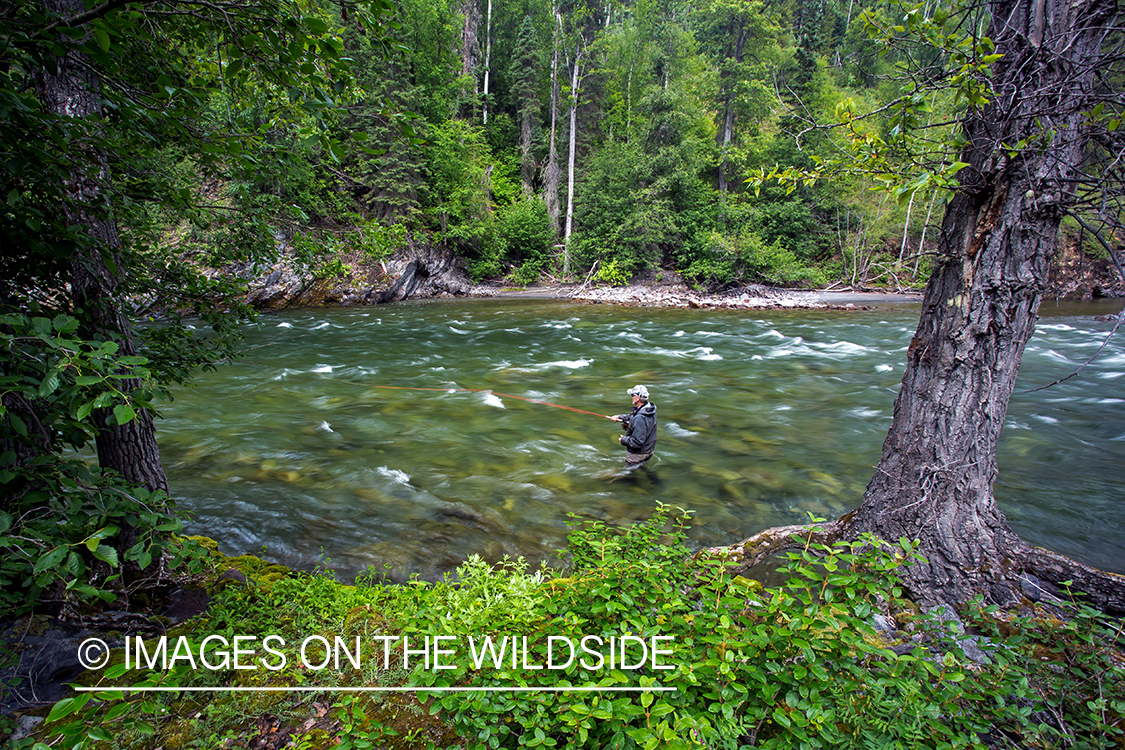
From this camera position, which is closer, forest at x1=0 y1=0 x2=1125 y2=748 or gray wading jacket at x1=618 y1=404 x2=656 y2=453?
forest at x1=0 y1=0 x2=1125 y2=748

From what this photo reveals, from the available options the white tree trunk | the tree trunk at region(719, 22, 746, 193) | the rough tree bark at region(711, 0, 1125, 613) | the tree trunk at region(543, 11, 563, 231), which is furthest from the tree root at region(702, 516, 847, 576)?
the white tree trunk

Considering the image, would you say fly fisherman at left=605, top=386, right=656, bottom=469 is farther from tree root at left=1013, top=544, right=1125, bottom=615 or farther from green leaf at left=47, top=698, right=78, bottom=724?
green leaf at left=47, top=698, right=78, bottom=724

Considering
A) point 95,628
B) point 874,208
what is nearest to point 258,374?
point 95,628

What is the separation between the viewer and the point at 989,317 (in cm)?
325

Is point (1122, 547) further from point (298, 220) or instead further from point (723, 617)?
point (298, 220)

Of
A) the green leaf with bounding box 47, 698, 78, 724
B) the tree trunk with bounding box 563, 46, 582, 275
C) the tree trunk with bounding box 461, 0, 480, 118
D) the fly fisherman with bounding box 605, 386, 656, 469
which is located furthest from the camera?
the tree trunk with bounding box 461, 0, 480, 118

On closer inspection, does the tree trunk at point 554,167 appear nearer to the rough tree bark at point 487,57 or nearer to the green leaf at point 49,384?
the rough tree bark at point 487,57

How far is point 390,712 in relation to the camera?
2.56 metres

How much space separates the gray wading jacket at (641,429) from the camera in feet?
23.2

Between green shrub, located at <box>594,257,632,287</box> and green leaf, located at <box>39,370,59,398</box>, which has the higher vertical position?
green shrub, located at <box>594,257,632,287</box>

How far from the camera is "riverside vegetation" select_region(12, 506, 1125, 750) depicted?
2.03 meters

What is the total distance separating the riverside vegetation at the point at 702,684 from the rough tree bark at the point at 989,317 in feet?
1.77

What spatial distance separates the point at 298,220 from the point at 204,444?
5.52m

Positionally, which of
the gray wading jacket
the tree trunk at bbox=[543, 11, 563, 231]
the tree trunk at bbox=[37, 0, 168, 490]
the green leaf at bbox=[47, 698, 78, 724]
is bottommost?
the gray wading jacket
